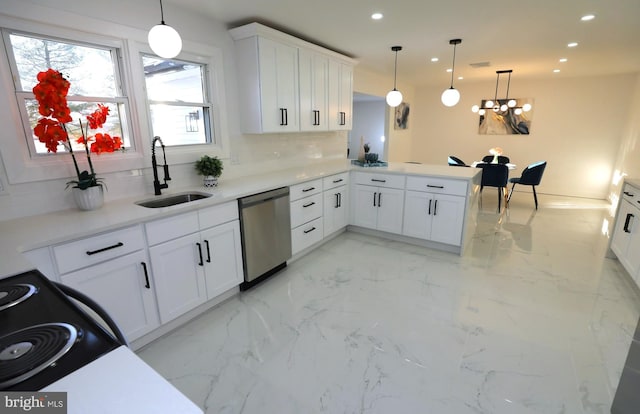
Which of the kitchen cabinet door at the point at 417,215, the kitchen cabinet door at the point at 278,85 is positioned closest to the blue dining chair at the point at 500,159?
the kitchen cabinet door at the point at 417,215

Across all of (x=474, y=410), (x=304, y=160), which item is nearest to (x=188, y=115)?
(x=304, y=160)

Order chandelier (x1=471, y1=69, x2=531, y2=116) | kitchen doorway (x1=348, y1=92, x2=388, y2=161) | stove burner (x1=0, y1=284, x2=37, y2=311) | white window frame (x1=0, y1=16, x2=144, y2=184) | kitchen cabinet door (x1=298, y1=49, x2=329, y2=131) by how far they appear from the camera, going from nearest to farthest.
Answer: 1. stove burner (x1=0, y1=284, x2=37, y2=311)
2. white window frame (x1=0, y1=16, x2=144, y2=184)
3. kitchen cabinet door (x1=298, y1=49, x2=329, y2=131)
4. chandelier (x1=471, y1=69, x2=531, y2=116)
5. kitchen doorway (x1=348, y1=92, x2=388, y2=161)

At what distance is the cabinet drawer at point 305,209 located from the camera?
3230 millimetres

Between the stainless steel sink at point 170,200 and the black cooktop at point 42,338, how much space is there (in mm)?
1475

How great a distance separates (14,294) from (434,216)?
3.53 metres

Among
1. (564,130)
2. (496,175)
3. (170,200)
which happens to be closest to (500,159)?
(564,130)

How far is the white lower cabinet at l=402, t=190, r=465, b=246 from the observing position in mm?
3498

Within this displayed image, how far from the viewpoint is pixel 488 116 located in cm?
723

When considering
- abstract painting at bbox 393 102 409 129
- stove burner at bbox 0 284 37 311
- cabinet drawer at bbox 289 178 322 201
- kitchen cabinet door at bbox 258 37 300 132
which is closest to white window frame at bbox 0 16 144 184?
kitchen cabinet door at bbox 258 37 300 132

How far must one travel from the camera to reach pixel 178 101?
2779 millimetres

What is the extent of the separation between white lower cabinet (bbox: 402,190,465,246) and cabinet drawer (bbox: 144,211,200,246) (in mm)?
2515

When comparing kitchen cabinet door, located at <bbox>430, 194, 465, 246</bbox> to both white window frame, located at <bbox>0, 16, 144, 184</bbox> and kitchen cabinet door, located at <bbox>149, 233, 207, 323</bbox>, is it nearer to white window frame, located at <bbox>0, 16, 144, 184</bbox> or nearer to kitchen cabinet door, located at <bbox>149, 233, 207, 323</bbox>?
kitchen cabinet door, located at <bbox>149, 233, 207, 323</bbox>

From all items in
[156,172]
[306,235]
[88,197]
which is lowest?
[306,235]

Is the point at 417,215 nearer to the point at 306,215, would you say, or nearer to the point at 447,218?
the point at 447,218
